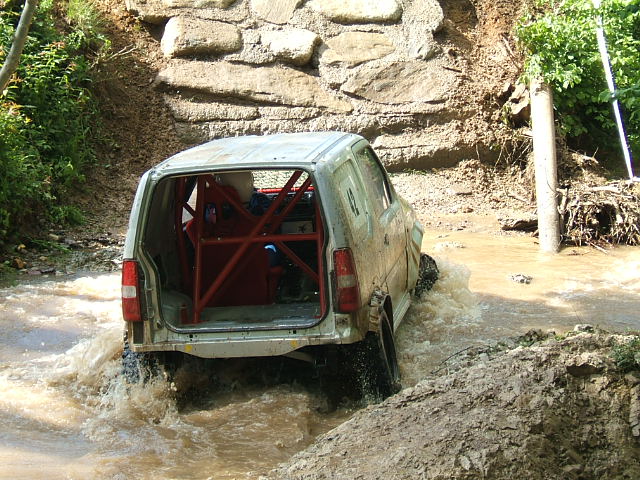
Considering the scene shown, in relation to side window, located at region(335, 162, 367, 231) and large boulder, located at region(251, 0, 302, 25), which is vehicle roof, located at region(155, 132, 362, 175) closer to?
side window, located at region(335, 162, 367, 231)

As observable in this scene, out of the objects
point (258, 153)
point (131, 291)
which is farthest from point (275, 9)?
point (131, 291)

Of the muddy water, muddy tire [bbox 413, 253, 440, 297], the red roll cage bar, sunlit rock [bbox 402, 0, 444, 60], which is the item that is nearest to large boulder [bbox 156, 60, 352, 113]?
sunlit rock [bbox 402, 0, 444, 60]

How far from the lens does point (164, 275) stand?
6.02 m

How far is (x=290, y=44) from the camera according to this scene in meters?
13.4

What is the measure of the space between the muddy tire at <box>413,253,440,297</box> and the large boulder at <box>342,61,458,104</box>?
5.10m

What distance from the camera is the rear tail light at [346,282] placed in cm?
534

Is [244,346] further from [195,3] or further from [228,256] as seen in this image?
[195,3]

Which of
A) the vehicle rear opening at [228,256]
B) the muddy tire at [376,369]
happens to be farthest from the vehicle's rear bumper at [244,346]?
the muddy tire at [376,369]

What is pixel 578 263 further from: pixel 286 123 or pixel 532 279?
pixel 286 123

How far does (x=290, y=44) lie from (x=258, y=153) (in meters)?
7.91

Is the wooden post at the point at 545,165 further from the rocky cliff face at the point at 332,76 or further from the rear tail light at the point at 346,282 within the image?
the rear tail light at the point at 346,282

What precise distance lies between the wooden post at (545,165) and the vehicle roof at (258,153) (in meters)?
4.89

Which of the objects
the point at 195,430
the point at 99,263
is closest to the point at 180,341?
the point at 195,430

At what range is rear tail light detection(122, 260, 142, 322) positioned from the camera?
18.1 feet
